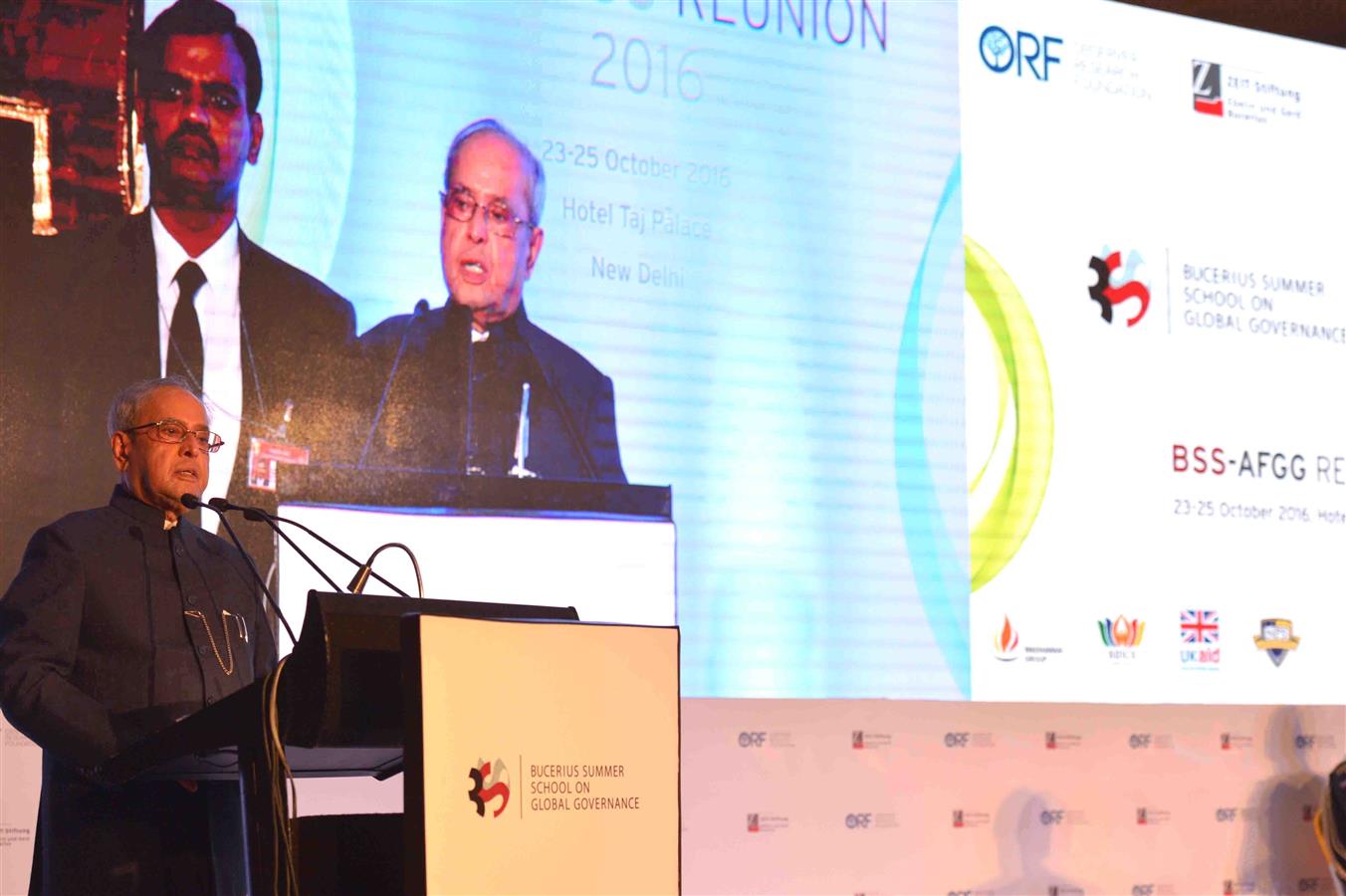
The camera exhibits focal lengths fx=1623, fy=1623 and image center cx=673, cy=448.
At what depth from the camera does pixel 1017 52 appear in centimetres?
493

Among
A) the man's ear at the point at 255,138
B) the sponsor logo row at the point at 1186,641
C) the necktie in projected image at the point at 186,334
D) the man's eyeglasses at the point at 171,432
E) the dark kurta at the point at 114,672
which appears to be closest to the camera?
the dark kurta at the point at 114,672

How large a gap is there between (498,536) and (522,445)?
258mm

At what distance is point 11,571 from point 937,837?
256cm

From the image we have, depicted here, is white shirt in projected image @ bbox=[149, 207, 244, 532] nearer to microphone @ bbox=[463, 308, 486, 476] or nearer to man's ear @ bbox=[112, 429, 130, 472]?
microphone @ bbox=[463, 308, 486, 476]

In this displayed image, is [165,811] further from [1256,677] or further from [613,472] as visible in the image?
[1256,677]

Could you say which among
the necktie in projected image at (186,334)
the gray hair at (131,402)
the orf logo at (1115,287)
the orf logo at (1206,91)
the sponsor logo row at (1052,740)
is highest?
the orf logo at (1206,91)

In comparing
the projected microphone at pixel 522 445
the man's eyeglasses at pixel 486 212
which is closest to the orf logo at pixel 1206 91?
the man's eyeglasses at pixel 486 212

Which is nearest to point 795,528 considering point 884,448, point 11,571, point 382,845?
point 884,448

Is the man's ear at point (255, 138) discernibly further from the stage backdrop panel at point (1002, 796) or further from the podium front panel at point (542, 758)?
the podium front panel at point (542, 758)

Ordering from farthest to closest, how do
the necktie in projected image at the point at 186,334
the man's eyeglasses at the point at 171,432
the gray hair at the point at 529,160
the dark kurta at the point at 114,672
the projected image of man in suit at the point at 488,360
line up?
the gray hair at the point at 529,160
the projected image of man in suit at the point at 488,360
the necktie in projected image at the point at 186,334
the man's eyeglasses at the point at 171,432
the dark kurta at the point at 114,672

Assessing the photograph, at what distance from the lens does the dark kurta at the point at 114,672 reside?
6.88ft

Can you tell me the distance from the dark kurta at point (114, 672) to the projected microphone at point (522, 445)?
1701 mm

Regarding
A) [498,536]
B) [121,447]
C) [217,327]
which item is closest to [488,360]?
[498,536]

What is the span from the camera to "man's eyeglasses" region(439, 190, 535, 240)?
4160mm
